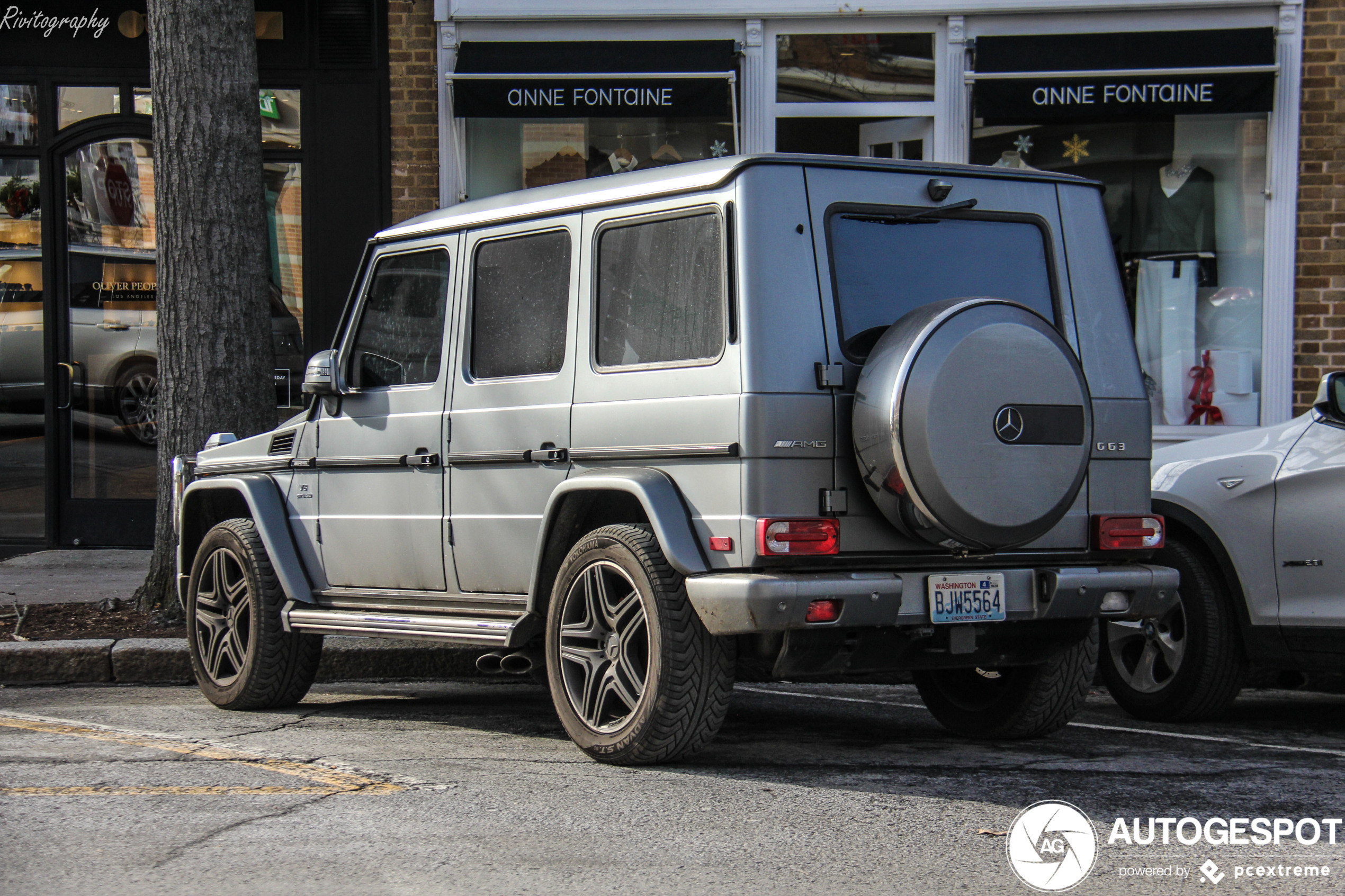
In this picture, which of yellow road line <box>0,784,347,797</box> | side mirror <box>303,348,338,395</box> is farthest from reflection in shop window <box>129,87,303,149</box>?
yellow road line <box>0,784,347,797</box>

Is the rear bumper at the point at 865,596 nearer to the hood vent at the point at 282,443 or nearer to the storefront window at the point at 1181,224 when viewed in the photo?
the hood vent at the point at 282,443

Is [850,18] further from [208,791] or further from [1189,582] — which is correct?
[208,791]

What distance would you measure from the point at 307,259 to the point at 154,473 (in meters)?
2.05

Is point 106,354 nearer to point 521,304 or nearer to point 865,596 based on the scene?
point 521,304

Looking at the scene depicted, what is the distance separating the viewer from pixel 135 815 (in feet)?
15.0

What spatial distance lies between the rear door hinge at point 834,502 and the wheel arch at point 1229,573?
2.27 m

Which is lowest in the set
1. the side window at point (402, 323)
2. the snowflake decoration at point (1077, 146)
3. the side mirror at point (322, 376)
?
the side mirror at point (322, 376)

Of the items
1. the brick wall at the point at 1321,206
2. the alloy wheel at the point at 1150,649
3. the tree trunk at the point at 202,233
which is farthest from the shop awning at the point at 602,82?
the alloy wheel at the point at 1150,649

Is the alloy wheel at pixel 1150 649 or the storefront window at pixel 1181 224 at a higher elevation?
the storefront window at pixel 1181 224

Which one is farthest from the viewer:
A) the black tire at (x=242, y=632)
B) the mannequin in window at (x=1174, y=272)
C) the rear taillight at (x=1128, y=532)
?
the mannequin in window at (x=1174, y=272)

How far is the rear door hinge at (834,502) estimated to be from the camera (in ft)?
16.2

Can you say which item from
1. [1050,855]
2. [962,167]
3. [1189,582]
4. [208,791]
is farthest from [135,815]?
[1189,582]

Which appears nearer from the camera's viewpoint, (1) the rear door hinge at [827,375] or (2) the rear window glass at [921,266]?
(1) the rear door hinge at [827,375]

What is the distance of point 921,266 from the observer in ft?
17.5
